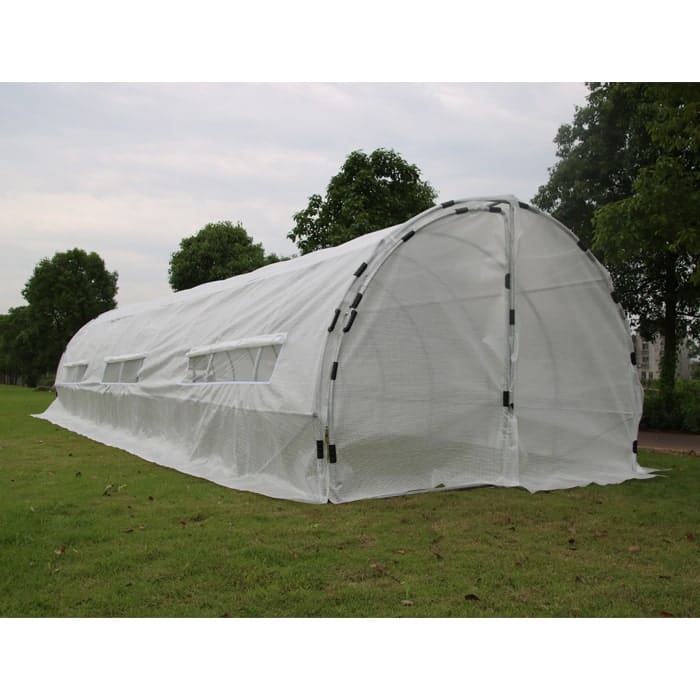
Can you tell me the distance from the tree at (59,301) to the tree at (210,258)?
572 inches

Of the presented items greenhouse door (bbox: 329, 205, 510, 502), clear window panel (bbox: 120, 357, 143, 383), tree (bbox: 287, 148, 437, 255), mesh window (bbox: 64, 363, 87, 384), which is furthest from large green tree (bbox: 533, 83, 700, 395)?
mesh window (bbox: 64, 363, 87, 384)

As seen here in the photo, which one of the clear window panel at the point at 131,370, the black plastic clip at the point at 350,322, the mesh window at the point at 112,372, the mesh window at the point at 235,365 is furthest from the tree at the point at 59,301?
the black plastic clip at the point at 350,322

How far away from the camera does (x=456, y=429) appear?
8875 millimetres

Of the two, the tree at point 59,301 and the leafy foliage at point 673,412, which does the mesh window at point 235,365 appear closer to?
the leafy foliage at point 673,412

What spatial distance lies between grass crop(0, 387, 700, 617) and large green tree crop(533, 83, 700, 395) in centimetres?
843

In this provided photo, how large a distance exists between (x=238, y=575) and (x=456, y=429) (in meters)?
4.42

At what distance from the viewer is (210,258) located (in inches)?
1522

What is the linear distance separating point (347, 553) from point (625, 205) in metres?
12.4

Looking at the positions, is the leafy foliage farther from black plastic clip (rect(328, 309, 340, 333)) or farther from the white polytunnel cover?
black plastic clip (rect(328, 309, 340, 333))

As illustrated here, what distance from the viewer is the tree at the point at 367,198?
2414 cm

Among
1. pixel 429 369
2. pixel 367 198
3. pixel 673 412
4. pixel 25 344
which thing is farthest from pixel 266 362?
pixel 25 344

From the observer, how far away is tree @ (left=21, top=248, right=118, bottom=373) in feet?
166

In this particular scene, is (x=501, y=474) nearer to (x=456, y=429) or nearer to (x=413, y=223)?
(x=456, y=429)

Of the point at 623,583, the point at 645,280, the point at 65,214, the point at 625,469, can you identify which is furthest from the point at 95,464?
the point at 645,280
